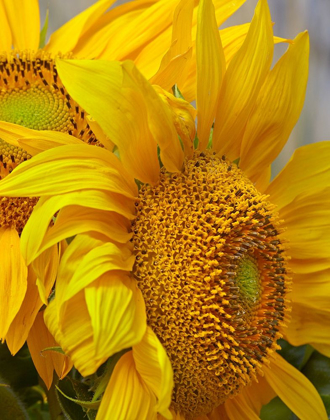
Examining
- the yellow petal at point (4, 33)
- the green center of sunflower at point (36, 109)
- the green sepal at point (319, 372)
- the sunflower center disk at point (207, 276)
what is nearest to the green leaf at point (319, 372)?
the green sepal at point (319, 372)

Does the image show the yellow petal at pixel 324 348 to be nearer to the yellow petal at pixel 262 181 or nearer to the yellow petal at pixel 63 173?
the yellow petal at pixel 262 181

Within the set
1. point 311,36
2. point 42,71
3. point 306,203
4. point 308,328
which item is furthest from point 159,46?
point 311,36

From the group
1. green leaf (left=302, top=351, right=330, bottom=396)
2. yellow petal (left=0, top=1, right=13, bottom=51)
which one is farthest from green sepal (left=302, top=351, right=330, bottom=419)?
yellow petal (left=0, top=1, right=13, bottom=51)

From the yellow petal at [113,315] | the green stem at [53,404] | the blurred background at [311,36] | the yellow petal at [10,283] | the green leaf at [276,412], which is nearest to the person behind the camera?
the yellow petal at [113,315]

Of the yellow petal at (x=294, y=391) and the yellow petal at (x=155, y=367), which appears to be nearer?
the yellow petal at (x=155, y=367)

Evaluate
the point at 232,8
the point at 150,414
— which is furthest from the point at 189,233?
the point at 232,8

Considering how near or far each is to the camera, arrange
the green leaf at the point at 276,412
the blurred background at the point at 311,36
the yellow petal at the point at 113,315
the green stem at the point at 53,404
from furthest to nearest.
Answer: the blurred background at the point at 311,36 → the green leaf at the point at 276,412 → the green stem at the point at 53,404 → the yellow petal at the point at 113,315

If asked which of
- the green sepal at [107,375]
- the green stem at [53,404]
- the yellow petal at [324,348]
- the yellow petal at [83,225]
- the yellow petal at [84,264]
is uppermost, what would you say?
the yellow petal at [83,225]

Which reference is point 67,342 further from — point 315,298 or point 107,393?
point 315,298
